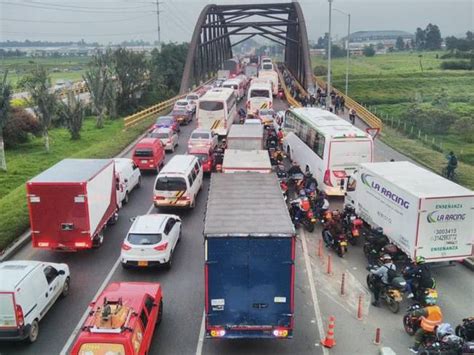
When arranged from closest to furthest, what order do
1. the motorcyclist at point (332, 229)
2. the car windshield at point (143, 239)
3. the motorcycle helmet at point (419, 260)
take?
the motorcycle helmet at point (419, 260) → the car windshield at point (143, 239) → the motorcyclist at point (332, 229)

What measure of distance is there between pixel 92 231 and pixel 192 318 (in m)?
5.14

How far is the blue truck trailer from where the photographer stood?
11.3m

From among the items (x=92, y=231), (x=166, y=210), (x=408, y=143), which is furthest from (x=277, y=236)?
(x=408, y=143)

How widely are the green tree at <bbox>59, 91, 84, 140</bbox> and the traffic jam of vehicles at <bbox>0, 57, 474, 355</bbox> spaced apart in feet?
49.3

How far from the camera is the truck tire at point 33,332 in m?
12.3

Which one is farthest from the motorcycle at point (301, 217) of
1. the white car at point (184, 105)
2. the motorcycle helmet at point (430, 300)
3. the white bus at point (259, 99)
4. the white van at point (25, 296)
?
the white car at point (184, 105)

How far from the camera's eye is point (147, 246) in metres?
15.8

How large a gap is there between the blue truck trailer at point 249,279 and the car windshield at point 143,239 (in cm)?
458

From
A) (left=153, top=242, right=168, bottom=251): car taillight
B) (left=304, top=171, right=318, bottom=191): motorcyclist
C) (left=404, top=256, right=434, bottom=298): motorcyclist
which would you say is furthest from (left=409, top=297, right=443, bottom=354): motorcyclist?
(left=304, top=171, right=318, bottom=191): motorcyclist

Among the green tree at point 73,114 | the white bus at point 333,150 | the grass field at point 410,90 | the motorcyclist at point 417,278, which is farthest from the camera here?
the grass field at point 410,90

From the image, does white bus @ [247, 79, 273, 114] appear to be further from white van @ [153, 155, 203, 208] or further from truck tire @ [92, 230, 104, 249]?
truck tire @ [92, 230, 104, 249]

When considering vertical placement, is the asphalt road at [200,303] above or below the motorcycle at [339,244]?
→ below

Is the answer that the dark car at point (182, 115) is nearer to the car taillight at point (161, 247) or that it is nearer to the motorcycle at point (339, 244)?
the motorcycle at point (339, 244)

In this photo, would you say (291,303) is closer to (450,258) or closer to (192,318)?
(192,318)
